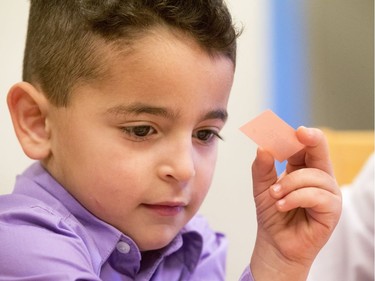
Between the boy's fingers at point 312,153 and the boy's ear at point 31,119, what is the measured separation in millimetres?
366

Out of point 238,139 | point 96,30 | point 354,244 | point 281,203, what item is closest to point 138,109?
point 96,30

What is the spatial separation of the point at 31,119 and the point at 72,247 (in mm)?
227

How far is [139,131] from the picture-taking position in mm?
861

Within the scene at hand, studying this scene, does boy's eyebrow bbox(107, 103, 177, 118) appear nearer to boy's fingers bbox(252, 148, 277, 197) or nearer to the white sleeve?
boy's fingers bbox(252, 148, 277, 197)

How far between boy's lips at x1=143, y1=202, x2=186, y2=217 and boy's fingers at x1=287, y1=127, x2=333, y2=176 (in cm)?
19

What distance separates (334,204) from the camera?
0.91 meters

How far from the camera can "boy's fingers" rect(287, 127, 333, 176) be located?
0.87m

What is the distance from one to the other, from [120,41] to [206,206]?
0.77m

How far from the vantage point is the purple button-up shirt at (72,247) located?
0.76 meters

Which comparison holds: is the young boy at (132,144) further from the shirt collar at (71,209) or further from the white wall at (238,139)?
the white wall at (238,139)

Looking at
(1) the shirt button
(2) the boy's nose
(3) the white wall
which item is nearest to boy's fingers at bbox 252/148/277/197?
(2) the boy's nose

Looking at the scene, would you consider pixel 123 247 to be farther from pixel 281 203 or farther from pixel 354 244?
pixel 354 244

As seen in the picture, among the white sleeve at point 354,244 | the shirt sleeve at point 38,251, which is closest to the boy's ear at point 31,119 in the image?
the shirt sleeve at point 38,251

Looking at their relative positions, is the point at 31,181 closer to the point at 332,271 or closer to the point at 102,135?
the point at 102,135
